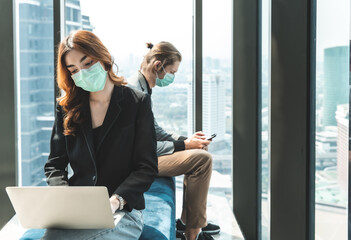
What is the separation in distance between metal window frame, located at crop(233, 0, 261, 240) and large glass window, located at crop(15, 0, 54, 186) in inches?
57.8

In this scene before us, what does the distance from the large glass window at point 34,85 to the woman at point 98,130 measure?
62.7 inches

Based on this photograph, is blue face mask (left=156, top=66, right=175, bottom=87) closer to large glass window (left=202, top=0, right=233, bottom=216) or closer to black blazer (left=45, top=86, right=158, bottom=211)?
large glass window (left=202, top=0, right=233, bottom=216)

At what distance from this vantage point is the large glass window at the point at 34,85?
326 cm

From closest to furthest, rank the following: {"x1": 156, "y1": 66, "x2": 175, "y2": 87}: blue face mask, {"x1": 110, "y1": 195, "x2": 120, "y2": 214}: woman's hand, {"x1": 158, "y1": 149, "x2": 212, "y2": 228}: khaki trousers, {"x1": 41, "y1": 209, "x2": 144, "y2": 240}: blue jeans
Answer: {"x1": 41, "y1": 209, "x2": 144, "y2": 240}: blue jeans → {"x1": 110, "y1": 195, "x2": 120, "y2": 214}: woman's hand → {"x1": 158, "y1": 149, "x2": 212, "y2": 228}: khaki trousers → {"x1": 156, "y1": 66, "x2": 175, "y2": 87}: blue face mask

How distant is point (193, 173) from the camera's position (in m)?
2.43

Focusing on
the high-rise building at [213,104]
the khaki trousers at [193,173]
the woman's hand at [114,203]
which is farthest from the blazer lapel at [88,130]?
the high-rise building at [213,104]

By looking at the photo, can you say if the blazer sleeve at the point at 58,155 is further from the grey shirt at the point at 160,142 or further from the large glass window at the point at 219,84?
the large glass window at the point at 219,84

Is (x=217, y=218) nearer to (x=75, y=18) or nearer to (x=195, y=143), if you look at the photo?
(x=195, y=143)

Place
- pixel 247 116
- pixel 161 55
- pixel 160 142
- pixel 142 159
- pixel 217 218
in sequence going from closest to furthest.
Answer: pixel 142 159 < pixel 160 142 < pixel 161 55 < pixel 247 116 < pixel 217 218

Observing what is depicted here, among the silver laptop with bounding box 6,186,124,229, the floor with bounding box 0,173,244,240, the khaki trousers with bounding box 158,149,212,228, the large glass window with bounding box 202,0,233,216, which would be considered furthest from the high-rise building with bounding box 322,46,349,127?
the large glass window with bounding box 202,0,233,216

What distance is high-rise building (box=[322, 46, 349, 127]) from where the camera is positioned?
1.31 metres

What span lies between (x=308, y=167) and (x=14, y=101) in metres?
2.26

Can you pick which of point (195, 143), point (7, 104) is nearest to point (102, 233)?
point (195, 143)

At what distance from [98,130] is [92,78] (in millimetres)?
214
